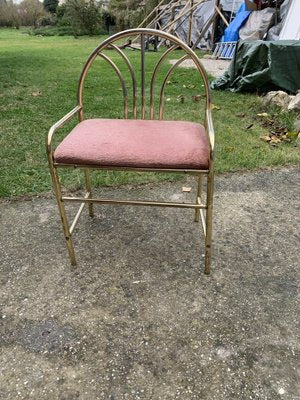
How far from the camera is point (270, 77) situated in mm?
4289

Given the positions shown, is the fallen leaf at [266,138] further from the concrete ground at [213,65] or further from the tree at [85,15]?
the tree at [85,15]

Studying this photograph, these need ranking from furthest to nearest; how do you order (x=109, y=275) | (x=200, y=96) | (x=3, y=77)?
(x=3, y=77) → (x=200, y=96) → (x=109, y=275)

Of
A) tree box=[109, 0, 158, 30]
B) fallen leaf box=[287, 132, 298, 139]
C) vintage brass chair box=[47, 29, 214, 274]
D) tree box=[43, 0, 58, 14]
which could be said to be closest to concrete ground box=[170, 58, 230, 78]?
fallen leaf box=[287, 132, 298, 139]

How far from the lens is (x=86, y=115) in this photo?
372 cm

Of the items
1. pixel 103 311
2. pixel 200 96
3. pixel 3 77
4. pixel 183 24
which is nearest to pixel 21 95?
pixel 3 77

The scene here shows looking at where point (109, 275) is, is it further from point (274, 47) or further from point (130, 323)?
point (274, 47)

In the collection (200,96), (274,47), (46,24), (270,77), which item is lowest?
(46,24)

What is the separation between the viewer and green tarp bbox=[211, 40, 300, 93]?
13.5ft

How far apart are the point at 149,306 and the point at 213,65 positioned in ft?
23.5

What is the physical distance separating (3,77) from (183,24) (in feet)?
24.8

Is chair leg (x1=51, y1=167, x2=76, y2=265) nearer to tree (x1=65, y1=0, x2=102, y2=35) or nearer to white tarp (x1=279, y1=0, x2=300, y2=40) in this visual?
white tarp (x1=279, y1=0, x2=300, y2=40)

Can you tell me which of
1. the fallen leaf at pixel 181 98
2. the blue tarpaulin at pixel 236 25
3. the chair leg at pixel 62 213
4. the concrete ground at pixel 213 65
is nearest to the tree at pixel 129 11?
the blue tarpaulin at pixel 236 25

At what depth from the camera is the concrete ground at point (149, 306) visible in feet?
3.69

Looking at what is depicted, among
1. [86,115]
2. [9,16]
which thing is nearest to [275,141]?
[86,115]
